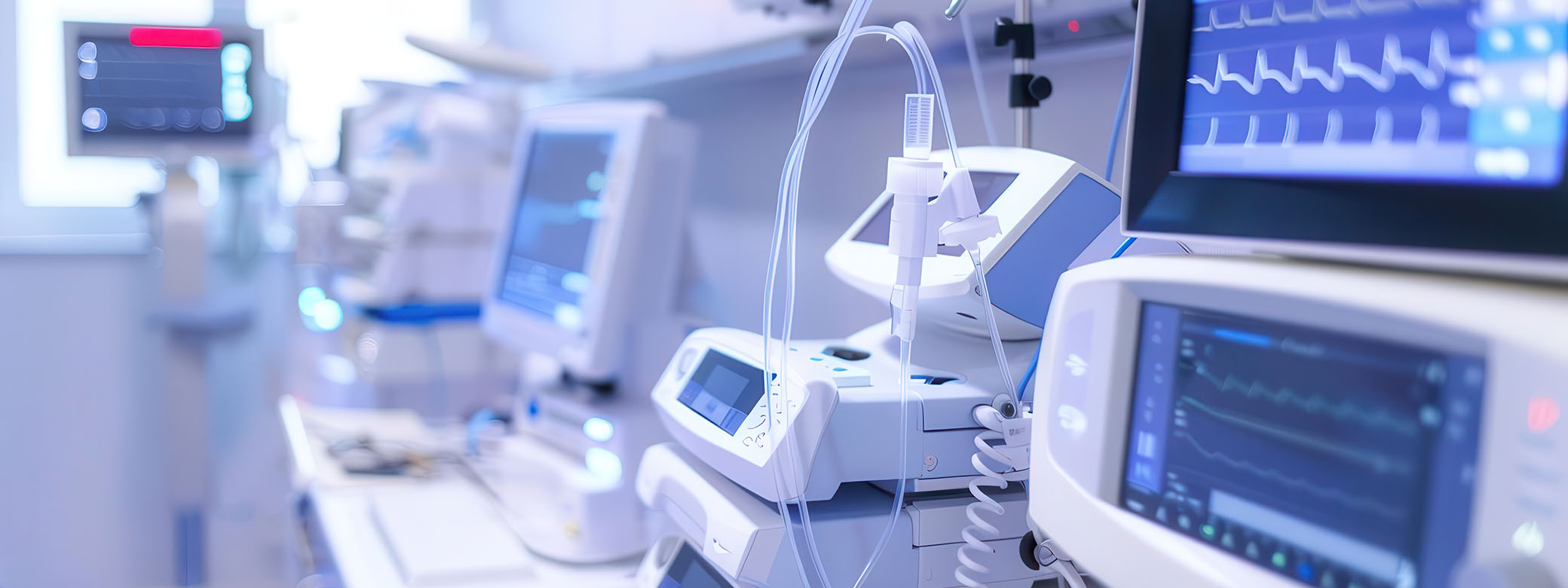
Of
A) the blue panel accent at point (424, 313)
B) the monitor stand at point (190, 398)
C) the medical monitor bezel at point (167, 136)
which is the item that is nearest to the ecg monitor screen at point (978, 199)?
the blue panel accent at point (424, 313)

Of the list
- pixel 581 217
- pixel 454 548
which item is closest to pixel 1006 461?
pixel 454 548

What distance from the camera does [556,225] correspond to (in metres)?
1.67

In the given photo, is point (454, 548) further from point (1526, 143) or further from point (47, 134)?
point (47, 134)

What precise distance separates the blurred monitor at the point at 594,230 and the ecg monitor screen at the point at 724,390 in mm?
516

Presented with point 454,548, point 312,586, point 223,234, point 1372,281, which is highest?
point 1372,281

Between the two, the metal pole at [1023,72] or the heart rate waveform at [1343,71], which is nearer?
the heart rate waveform at [1343,71]

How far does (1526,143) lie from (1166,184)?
0.19m

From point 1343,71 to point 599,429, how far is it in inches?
44.0

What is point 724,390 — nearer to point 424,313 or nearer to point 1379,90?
point 1379,90

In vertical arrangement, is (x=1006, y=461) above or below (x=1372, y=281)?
below

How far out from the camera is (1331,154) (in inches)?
20.5

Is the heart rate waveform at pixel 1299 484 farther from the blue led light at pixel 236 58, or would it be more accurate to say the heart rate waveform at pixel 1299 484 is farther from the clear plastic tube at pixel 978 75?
the blue led light at pixel 236 58

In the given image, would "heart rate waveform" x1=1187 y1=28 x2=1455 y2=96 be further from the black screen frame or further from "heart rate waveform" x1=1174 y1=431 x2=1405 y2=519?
"heart rate waveform" x1=1174 y1=431 x2=1405 y2=519

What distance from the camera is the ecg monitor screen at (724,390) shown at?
2.85ft
